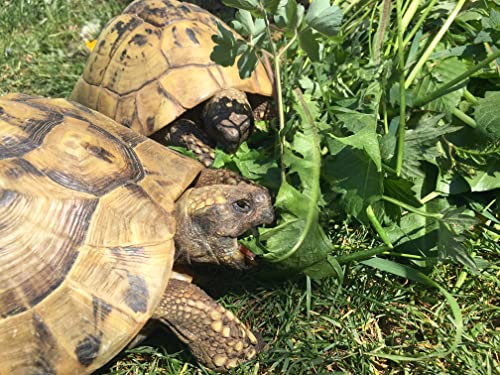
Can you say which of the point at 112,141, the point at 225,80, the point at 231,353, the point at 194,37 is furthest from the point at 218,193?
the point at 194,37

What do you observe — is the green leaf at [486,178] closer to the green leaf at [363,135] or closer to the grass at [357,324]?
the grass at [357,324]

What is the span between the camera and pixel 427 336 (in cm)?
222

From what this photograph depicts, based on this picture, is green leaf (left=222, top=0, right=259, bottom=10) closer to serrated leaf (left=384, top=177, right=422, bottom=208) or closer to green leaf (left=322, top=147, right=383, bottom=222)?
green leaf (left=322, top=147, right=383, bottom=222)

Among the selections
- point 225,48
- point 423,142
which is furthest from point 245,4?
point 423,142

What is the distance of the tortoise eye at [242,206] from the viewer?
222 cm

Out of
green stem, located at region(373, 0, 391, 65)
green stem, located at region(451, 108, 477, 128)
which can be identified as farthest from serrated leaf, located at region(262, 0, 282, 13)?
green stem, located at region(451, 108, 477, 128)

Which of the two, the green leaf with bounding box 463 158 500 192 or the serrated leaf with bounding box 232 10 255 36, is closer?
the serrated leaf with bounding box 232 10 255 36

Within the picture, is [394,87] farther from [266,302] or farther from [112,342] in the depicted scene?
[112,342]

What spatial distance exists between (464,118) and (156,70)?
158cm

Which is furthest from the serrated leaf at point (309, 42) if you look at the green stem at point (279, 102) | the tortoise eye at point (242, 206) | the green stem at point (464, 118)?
the green stem at point (464, 118)

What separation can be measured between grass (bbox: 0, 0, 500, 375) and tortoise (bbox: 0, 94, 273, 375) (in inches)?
6.1

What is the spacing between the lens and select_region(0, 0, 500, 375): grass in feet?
7.01

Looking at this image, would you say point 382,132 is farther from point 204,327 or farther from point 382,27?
point 204,327

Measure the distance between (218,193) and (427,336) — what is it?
3.42ft
